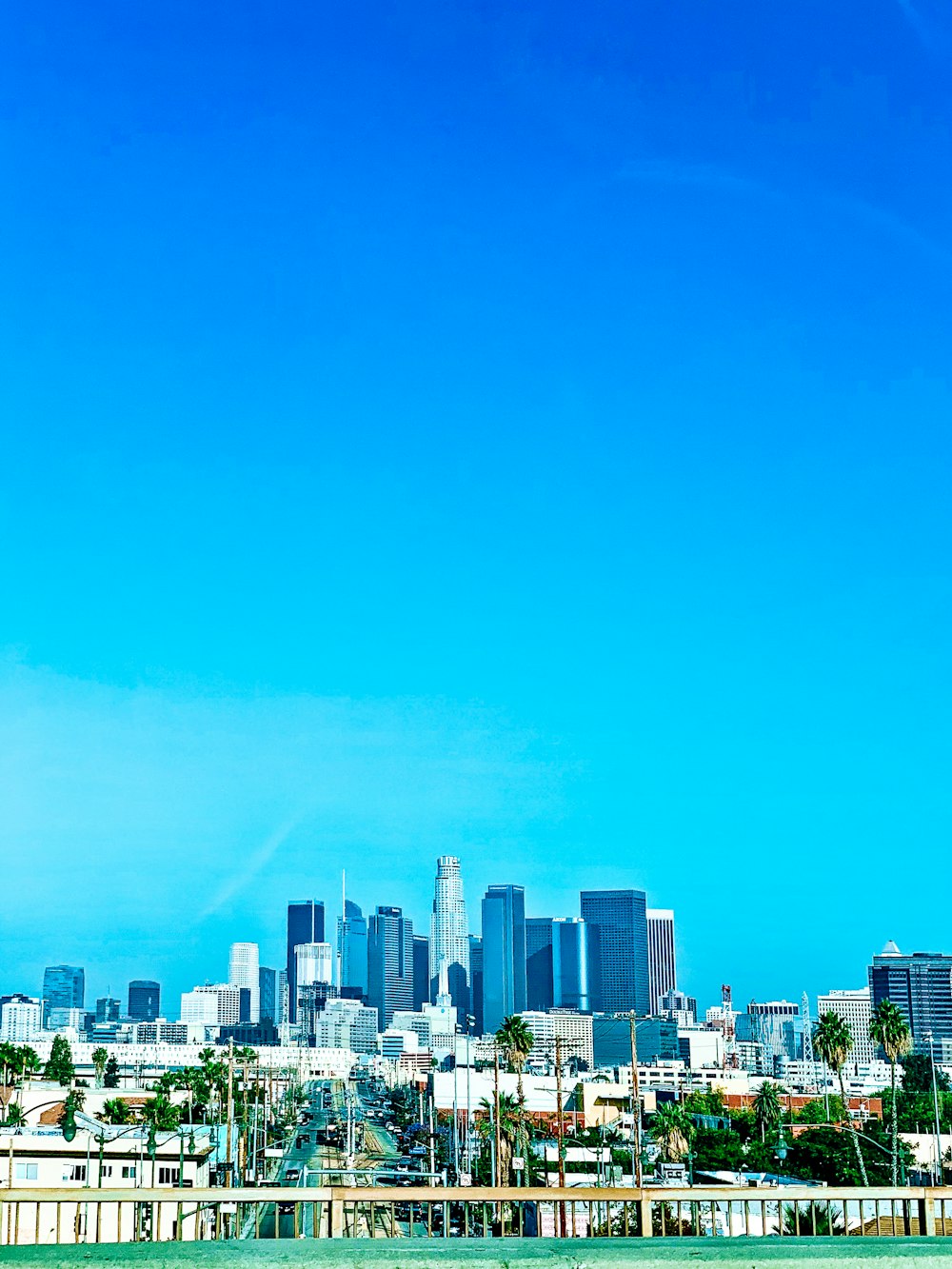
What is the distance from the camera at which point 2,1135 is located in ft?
128

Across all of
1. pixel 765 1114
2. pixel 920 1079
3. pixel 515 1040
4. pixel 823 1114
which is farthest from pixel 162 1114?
pixel 920 1079

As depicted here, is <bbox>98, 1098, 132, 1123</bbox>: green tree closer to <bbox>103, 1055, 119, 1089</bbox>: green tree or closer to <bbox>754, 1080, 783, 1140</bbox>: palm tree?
<bbox>754, 1080, 783, 1140</bbox>: palm tree

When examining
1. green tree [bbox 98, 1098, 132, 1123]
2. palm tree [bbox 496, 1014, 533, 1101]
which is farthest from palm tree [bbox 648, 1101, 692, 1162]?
green tree [bbox 98, 1098, 132, 1123]

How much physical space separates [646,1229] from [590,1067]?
198335mm

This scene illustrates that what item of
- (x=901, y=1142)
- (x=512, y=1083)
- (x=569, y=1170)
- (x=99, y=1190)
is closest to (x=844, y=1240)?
(x=99, y=1190)

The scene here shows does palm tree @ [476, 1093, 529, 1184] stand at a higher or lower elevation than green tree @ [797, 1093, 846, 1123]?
higher

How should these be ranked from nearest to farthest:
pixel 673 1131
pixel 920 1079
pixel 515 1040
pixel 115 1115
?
pixel 115 1115
pixel 673 1131
pixel 515 1040
pixel 920 1079

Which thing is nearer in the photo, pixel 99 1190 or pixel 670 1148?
pixel 99 1190

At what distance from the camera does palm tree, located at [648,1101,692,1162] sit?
5197 centimetres

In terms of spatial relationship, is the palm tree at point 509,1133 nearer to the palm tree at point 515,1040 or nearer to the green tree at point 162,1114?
the palm tree at point 515,1040

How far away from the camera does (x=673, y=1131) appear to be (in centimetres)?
5375

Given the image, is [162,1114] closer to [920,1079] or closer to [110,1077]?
[110,1077]

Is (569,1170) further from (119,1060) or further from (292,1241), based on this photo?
(119,1060)

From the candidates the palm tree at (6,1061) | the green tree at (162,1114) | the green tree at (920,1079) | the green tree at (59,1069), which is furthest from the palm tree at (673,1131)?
the green tree at (920,1079)
